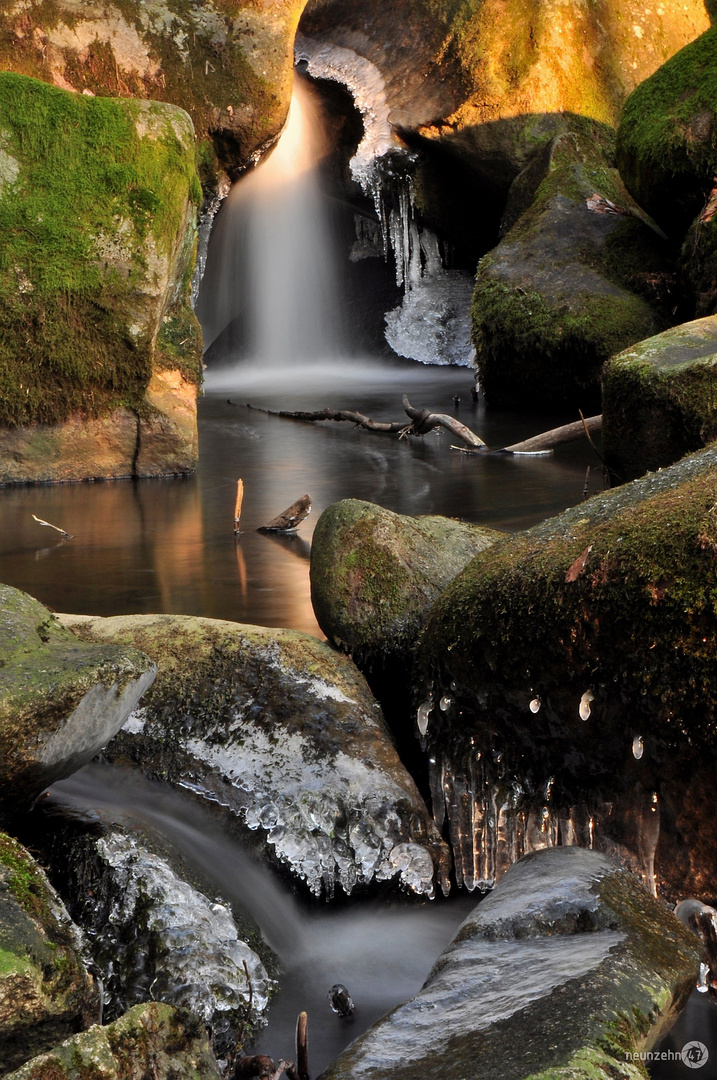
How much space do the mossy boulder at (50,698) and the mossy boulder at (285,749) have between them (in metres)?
0.56

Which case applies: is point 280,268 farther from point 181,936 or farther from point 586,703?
point 181,936

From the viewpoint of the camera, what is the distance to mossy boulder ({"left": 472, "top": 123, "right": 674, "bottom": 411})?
11961 mm

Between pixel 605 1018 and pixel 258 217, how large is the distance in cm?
1753

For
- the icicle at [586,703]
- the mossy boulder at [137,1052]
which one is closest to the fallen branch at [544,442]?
the icicle at [586,703]

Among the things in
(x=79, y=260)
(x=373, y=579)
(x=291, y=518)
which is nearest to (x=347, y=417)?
(x=79, y=260)

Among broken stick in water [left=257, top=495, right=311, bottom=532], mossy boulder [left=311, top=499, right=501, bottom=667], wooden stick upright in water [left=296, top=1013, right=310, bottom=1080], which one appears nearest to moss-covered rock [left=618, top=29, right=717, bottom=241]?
broken stick in water [left=257, top=495, right=311, bottom=532]

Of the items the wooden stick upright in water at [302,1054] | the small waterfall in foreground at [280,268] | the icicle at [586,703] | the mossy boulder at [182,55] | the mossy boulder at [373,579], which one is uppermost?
the mossy boulder at [182,55]

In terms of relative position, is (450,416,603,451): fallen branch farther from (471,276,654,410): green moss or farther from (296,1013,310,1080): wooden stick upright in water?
(296,1013,310,1080): wooden stick upright in water

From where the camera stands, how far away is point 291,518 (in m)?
7.33

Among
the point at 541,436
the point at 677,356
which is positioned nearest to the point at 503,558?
the point at 677,356

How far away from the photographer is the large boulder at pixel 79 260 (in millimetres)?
8453

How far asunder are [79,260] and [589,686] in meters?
6.78

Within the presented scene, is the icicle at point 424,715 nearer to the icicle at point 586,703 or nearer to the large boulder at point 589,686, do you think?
the large boulder at point 589,686

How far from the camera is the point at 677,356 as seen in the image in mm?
6730
